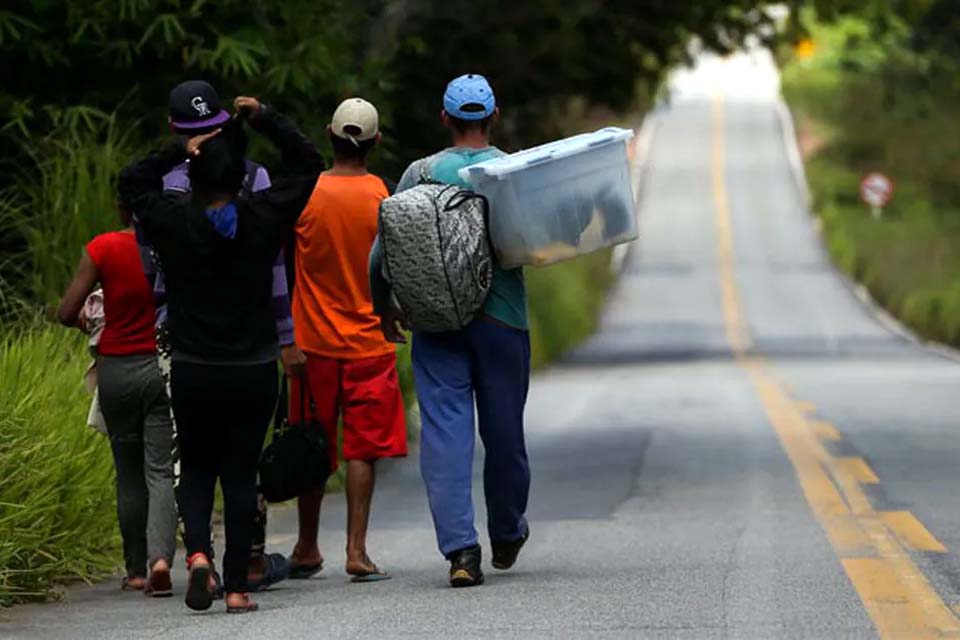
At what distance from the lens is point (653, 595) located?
8.98 m

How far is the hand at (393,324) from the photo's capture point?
9.68 m

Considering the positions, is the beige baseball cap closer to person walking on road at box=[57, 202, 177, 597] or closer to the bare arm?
person walking on road at box=[57, 202, 177, 597]

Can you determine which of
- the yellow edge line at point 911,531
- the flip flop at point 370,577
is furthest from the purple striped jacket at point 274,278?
the yellow edge line at point 911,531

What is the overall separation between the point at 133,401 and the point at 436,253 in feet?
4.52

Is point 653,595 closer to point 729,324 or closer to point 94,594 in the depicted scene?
point 94,594

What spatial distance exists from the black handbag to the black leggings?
17.8 inches

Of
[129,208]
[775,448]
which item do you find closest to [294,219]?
[129,208]

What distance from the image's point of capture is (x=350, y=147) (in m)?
10.0

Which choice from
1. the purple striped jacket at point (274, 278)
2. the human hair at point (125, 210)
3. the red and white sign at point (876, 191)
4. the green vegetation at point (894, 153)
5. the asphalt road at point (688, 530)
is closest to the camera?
the asphalt road at point (688, 530)

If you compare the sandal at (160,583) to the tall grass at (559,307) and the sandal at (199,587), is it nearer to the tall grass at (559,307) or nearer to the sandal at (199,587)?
the sandal at (199,587)

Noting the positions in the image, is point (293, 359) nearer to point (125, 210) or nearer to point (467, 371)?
point (467, 371)

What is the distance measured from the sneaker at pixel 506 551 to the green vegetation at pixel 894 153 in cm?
4106

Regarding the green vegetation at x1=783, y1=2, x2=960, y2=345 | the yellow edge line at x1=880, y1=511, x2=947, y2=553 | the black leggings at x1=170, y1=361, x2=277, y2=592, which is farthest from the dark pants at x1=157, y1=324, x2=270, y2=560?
the green vegetation at x1=783, y1=2, x2=960, y2=345

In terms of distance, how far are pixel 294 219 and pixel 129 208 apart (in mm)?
608
